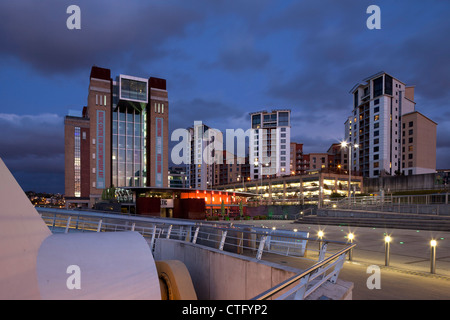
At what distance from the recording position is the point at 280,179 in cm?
9081

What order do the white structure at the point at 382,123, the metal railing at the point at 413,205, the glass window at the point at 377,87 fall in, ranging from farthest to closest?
the glass window at the point at 377,87 < the white structure at the point at 382,123 < the metal railing at the point at 413,205

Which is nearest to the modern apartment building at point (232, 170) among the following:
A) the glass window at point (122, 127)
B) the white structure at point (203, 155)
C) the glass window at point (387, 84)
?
the white structure at point (203, 155)

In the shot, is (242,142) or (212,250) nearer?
(212,250)

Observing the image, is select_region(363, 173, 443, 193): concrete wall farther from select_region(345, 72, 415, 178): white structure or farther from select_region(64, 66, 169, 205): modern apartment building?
select_region(64, 66, 169, 205): modern apartment building

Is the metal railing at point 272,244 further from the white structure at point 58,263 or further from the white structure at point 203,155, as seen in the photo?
the white structure at point 203,155

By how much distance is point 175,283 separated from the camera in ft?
27.9

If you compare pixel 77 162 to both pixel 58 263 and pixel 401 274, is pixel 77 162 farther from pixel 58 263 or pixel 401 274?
pixel 401 274

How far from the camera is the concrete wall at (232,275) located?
6053 millimetres

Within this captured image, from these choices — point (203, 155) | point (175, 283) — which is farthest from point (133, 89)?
point (175, 283)

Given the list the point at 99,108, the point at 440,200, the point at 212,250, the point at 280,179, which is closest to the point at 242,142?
the point at 280,179

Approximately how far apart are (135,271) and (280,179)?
85895mm

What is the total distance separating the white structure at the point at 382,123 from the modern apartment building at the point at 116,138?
190 feet

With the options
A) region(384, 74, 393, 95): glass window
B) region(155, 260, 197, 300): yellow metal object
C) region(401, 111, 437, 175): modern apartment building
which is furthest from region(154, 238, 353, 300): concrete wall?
region(384, 74, 393, 95): glass window
